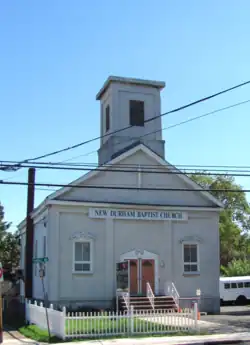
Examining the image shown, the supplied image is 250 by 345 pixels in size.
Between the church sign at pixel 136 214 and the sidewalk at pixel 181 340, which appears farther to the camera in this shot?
the church sign at pixel 136 214

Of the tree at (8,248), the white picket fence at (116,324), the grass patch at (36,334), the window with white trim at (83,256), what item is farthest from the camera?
the tree at (8,248)

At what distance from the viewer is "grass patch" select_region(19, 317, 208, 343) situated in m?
17.8

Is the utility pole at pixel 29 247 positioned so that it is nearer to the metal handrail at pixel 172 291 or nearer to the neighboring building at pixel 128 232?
the neighboring building at pixel 128 232

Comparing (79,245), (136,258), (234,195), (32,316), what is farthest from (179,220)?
(234,195)

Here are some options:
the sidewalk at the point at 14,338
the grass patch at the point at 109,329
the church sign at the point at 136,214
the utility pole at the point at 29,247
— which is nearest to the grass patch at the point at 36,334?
the grass patch at the point at 109,329

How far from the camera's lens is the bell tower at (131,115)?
29.9 m

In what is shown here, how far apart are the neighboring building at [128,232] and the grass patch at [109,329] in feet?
22.3

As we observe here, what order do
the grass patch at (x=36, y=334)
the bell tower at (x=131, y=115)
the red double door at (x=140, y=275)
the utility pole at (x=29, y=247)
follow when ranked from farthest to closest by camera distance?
1. the bell tower at (x=131, y=115)
2. the utility pole at (x=29, y=247)
3. the red double door at (x=140, y=275)
4. the grass patch at (x=36, y=334)

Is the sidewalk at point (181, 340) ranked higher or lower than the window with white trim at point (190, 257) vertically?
lower

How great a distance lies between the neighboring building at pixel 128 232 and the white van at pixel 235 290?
42.6 feet

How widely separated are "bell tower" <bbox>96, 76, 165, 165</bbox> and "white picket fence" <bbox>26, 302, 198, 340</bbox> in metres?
12.2

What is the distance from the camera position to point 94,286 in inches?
1018

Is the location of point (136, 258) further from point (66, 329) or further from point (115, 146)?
point (66, 329)

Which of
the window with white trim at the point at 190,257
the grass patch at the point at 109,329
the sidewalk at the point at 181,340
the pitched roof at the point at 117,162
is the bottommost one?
the sidewalk at the point at 181,340
